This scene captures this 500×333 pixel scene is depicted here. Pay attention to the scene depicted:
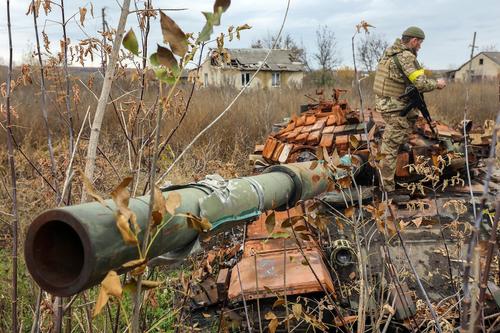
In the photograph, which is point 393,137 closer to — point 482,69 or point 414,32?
point 414,32

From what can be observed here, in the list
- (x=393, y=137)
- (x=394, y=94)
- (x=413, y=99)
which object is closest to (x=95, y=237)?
(x=393, y=137)

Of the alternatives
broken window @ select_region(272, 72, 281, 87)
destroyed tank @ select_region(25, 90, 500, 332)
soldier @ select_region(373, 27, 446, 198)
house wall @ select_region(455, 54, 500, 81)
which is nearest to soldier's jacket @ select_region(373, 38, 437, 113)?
soldier @ select_region(373, 27, 446, 198)

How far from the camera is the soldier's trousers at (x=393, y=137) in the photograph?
534 cm

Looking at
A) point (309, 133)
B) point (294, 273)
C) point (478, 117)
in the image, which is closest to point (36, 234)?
point (294, 273)

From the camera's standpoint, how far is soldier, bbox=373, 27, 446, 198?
5641 millimetres

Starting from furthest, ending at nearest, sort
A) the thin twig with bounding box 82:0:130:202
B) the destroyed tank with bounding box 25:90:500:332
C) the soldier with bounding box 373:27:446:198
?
the soldier with bounding box 373:27:446:198
the thin twig with bounding box 82:0:130:202
the destroyed tank with bounding box 25:90:500:332

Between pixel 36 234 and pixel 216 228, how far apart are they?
70cm

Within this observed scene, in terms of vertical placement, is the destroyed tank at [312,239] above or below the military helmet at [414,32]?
below

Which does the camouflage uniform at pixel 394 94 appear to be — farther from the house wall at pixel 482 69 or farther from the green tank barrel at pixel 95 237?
the house wall at pixel 482 69

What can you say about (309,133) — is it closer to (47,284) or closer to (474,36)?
(474,36)

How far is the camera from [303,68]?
44125mm

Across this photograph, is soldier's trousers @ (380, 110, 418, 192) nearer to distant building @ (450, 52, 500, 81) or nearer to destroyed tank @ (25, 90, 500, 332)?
destroyed tank @ (25, 90, 500, 332)

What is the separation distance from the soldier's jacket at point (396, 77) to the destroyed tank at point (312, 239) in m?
0.30

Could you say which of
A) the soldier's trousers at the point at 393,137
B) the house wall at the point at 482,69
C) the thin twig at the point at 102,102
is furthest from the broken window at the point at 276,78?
the thin twig at the point at 102,102
